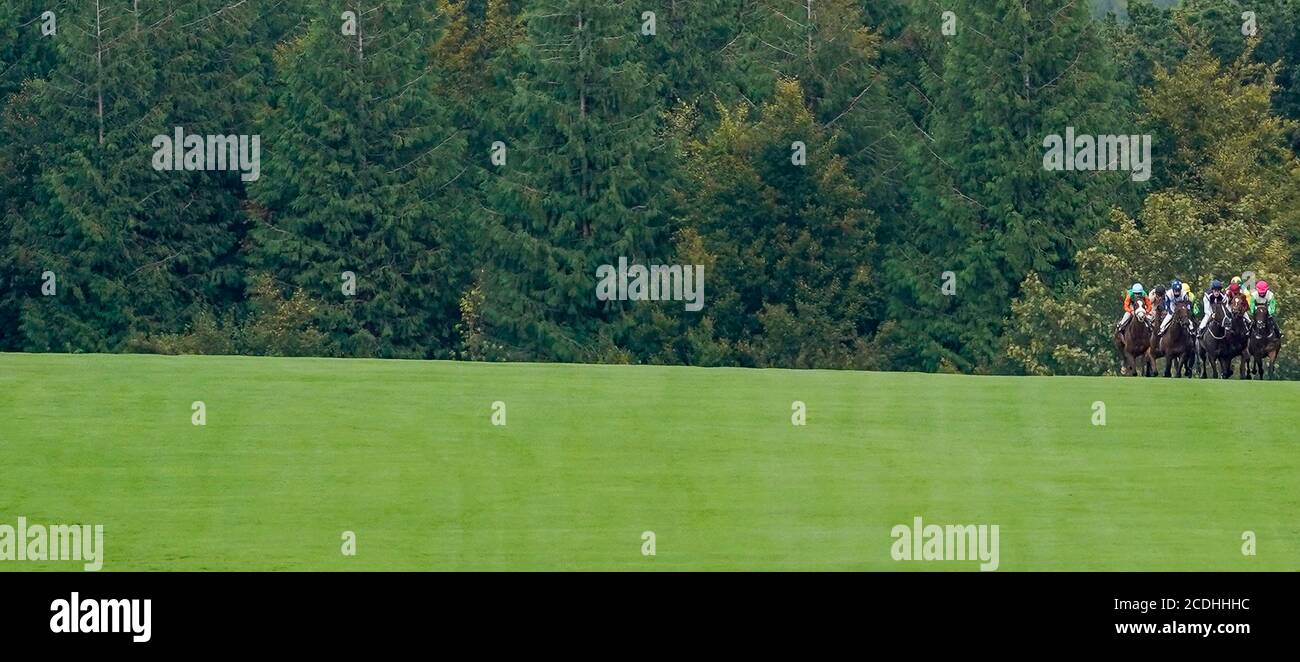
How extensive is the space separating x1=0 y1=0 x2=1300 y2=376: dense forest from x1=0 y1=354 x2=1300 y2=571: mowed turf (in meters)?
35.2

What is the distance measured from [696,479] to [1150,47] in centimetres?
5370

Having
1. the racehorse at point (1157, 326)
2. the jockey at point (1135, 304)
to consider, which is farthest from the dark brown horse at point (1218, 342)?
the jockey at point (1135, 304)

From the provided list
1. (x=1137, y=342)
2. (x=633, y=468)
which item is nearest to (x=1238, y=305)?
(x=1137, y=342)

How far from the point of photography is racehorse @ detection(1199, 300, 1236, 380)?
124 ft

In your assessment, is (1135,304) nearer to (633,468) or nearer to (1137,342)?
(1137,342)

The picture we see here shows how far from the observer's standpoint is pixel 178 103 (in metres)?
71.6

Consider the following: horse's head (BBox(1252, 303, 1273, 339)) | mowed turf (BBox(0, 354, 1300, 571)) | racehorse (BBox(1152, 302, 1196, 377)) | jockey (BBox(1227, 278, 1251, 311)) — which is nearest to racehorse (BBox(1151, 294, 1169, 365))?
racehorse (BBox(1152, 302, 1196, 377))

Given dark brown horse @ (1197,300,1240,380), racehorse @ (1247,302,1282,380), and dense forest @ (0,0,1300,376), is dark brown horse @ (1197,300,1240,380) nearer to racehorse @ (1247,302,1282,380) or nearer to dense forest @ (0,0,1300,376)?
racehorse @ (1247,302,1282,380)

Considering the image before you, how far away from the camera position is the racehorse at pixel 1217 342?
124ft

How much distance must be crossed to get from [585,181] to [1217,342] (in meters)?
35.2

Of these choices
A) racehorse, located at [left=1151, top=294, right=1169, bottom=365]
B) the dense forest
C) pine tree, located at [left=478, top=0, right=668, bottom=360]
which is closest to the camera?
racehorse, located at [left=1151, top=294, right=1169, bottom=365]

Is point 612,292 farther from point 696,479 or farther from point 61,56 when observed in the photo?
point 696,479
